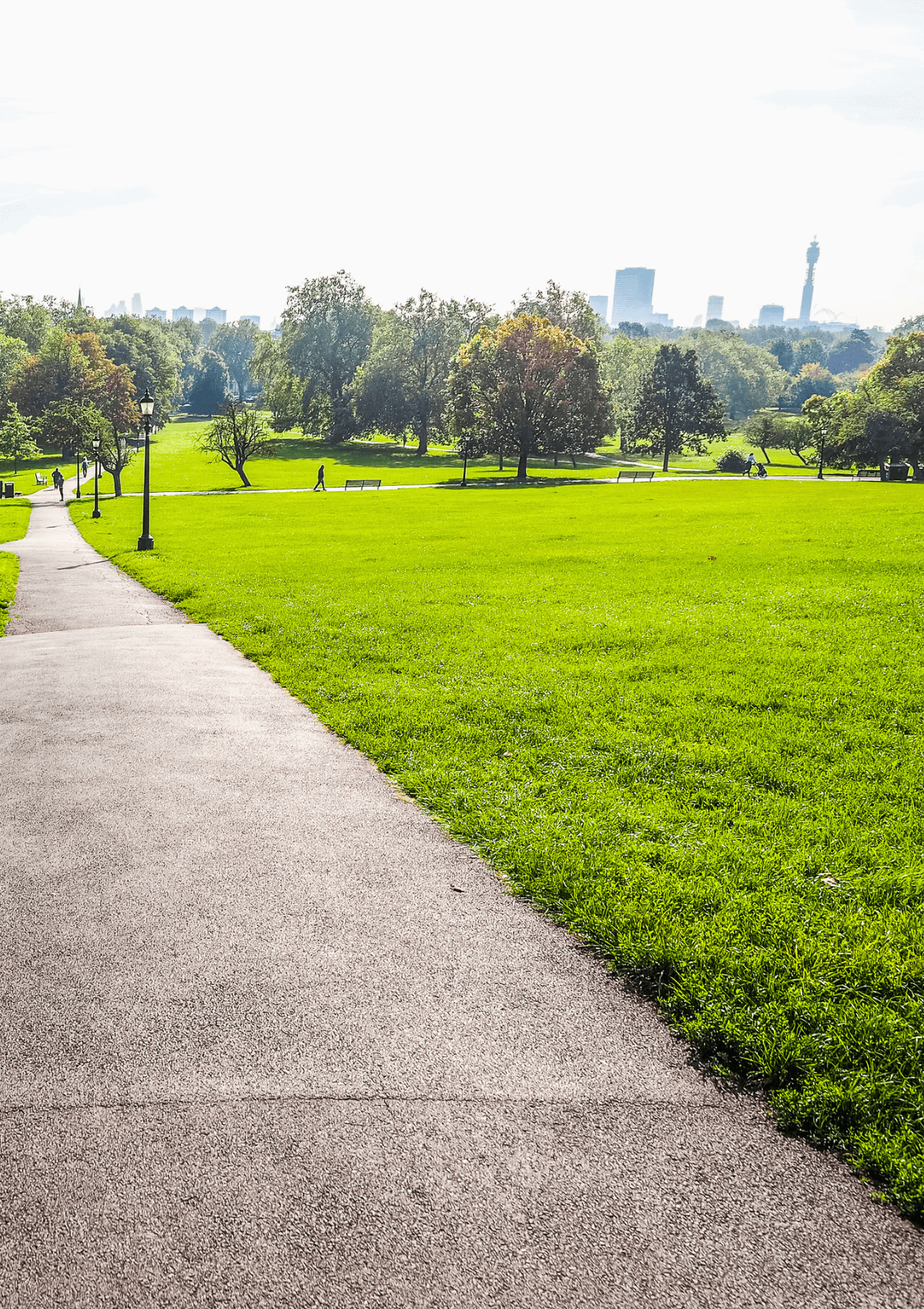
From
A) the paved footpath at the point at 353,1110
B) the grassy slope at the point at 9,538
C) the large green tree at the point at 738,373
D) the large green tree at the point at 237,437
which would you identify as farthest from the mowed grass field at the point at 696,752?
the large green tree at the point at 738,373

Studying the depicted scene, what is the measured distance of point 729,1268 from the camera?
9.19ft

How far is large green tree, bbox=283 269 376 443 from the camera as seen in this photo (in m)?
87.0

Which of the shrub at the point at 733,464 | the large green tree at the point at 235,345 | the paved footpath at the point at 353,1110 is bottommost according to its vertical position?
the paved footpath at the point at 353,1110

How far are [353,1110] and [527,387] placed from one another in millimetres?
57868

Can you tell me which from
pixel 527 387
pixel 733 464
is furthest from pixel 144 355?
pixel 733 464

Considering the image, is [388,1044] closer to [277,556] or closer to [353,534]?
[277,556]

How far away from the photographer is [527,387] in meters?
57.6

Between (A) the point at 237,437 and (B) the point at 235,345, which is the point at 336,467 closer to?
(A) the point at 237,437

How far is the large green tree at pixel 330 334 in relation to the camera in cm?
8700

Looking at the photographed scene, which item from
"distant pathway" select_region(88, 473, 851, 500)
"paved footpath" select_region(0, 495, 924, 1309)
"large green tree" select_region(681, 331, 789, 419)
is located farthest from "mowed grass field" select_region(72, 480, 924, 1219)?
"large green tree" select_region(681, 331, 789, 419)

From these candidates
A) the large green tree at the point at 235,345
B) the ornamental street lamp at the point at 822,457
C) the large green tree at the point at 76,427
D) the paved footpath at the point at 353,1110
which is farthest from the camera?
the large green tree at the point at 235,345

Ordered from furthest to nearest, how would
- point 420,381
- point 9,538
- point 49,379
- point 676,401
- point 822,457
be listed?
point 420,381
point 49,379
point 676,401
point 822,457
point 9,538

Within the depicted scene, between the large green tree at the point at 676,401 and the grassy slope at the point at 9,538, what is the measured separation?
1866 inches

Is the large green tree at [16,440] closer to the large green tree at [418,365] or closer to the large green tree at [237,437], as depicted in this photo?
the large green tree at [237,437]
